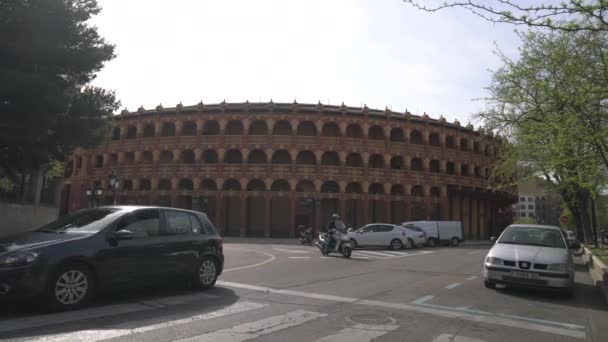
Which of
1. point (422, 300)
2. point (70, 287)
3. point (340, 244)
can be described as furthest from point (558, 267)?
point (340, 244)

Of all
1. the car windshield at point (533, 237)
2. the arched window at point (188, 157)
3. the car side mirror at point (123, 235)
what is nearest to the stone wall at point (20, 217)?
the car side mirror at point (123, 235)

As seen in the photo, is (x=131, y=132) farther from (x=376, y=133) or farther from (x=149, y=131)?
(x=376, y=133)

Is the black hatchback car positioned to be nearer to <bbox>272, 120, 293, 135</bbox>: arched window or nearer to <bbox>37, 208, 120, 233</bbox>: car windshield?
<bbox>37, 208, 120, 233</bbox>: car windshield

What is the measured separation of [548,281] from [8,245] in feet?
31.6

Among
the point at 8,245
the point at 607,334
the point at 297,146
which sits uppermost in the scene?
the point at 297,146

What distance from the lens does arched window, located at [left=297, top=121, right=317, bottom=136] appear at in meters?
46.3

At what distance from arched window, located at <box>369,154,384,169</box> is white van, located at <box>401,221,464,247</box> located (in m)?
15.2

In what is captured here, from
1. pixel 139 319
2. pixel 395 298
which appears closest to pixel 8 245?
pixel 139 319

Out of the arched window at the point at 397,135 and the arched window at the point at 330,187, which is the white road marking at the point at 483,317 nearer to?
the arched window at the point at 330,187

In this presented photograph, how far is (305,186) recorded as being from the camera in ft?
148

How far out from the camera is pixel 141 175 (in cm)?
4653

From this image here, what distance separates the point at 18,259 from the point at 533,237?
34.1 ft

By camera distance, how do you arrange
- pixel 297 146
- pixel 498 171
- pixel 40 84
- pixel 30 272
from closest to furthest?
1. pixel 30 272
2. pixel 40 84
3. pixel 498 171
4. pixel 297 146

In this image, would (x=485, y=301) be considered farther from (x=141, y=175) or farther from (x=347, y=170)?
(x=141, y=175)
